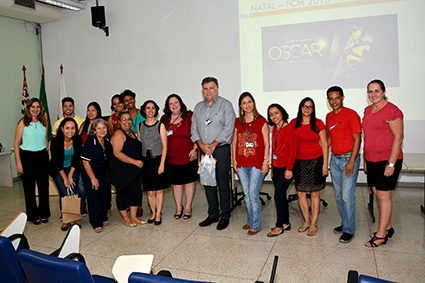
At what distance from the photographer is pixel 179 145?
4.47m

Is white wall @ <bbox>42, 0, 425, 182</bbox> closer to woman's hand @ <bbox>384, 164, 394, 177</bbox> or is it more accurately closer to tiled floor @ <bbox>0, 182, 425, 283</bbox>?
tiled floor @ <bbox>0, 182, 425, 283</bbox>

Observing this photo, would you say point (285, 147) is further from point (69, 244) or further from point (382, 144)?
point (69, 244)

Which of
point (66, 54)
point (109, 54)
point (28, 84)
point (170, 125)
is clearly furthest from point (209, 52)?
point (28, 84)

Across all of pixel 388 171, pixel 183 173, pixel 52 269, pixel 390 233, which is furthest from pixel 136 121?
pixel 52 269

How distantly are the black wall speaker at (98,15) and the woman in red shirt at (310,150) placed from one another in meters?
4.66

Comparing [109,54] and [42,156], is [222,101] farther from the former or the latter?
[109,54]

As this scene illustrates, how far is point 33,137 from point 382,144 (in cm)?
384

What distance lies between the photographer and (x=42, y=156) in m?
4.63

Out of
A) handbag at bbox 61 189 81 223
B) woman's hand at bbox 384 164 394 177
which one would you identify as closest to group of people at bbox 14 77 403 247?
woman's hand at bbox 384 164 394 177

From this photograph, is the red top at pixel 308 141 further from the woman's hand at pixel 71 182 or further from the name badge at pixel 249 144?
the woman's hand at pixel 71 182

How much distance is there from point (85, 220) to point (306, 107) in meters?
3.08

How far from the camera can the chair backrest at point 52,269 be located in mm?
1700

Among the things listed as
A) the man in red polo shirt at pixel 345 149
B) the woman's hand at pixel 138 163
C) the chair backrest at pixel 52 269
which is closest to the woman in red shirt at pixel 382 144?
the man in red polo shirt at pixel 345 149

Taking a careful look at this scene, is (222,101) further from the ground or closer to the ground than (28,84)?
closer to the ground
